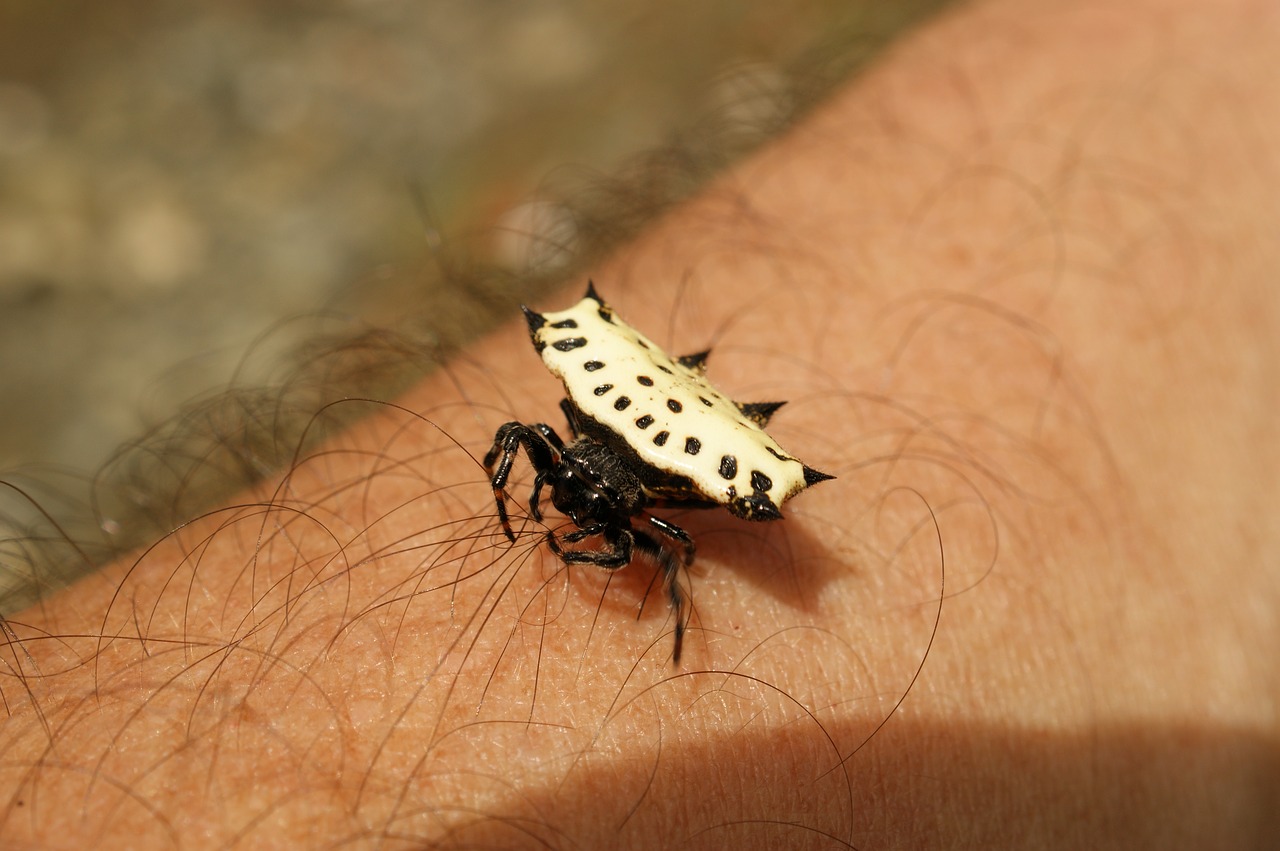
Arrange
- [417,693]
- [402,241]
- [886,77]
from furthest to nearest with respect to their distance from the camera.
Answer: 1. [402,241]
2. [886,77]
3. [417,693]

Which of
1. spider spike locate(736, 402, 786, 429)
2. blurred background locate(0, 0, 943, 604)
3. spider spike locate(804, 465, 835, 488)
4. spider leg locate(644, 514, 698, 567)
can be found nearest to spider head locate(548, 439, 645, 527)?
spider leg locate(644, 514, 698, 567)

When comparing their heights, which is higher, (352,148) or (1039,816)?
(352,148)

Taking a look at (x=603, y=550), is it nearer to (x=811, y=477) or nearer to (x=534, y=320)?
(x=811, y=477)

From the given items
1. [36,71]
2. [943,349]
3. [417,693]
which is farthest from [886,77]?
A: [36,71]

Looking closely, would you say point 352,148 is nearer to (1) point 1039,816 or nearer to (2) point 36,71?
(2) point 36,71

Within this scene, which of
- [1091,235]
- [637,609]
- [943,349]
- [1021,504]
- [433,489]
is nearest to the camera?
[637,609]

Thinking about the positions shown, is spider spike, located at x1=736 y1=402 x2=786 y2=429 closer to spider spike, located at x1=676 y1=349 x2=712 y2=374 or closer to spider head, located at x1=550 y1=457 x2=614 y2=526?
spider spike, located at x1=676 y1=349 x2=712 y2=374

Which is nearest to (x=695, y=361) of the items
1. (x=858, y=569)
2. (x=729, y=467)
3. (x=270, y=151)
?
(x=729, y=467)
